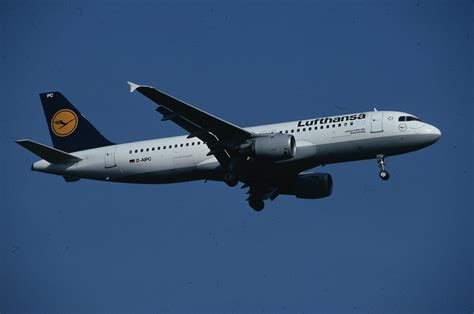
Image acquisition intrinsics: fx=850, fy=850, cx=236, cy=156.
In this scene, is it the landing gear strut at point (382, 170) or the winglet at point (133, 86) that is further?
the landing gear strut at point (382, 170)

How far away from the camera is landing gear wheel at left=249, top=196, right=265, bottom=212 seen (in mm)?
49544

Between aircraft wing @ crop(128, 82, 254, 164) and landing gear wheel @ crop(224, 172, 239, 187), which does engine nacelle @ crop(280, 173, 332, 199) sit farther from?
aircraft wing @ crop(128, 82, 254, 164)

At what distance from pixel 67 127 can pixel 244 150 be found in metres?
13.1

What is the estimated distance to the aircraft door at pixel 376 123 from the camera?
1715 inches

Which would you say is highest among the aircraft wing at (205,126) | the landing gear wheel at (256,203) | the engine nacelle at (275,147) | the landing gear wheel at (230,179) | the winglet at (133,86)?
the winglet at (133,86)

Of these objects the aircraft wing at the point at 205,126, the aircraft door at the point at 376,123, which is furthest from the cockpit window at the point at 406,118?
the aircraft wing at the point at 205,126

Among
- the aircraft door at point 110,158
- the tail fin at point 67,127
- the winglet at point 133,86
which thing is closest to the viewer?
the winglet at point 133,86

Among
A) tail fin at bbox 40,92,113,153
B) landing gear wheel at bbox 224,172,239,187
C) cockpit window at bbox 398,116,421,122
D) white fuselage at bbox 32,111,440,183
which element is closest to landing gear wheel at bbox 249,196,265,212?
white fuselage at bbox 32,111,440,183

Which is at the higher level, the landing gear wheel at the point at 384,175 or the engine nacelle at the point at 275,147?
the engine nacelle at the point at 275,147

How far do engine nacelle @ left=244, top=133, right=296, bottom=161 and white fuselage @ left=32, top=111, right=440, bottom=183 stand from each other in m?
1.06

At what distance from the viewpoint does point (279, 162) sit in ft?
144

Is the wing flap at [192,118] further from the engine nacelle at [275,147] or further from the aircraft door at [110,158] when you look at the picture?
the aircraft door at [110,158]

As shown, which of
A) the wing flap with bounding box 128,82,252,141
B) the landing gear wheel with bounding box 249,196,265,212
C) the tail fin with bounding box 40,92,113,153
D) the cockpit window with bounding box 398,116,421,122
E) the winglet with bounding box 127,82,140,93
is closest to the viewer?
the winglet with bounding box 127,82,140,93

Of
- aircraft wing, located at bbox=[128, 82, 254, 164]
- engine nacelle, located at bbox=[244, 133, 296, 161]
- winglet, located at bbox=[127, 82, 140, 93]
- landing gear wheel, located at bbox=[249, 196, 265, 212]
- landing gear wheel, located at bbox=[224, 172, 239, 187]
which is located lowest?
landing gear wheel, located at bbox=[249, 196, 265, 212]
